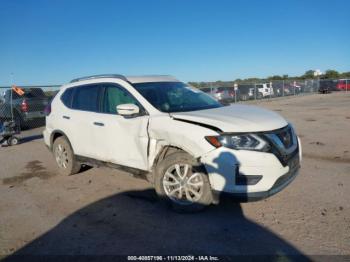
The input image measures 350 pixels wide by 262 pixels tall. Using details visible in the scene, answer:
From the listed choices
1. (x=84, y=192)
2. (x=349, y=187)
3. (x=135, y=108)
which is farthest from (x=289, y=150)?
(x=84, y=192)

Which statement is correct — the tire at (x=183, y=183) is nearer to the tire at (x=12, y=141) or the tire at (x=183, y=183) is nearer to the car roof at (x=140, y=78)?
the car roof at (x=140, y=78)

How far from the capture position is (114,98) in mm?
5316

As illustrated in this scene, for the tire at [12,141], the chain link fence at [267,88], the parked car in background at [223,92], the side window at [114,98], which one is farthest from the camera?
the chain link fence at [267,88]

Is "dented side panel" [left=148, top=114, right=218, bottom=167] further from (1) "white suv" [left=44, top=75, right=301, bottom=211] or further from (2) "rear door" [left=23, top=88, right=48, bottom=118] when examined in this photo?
(2) "rear door" [left=23, top=88, right=48, bottom=118]

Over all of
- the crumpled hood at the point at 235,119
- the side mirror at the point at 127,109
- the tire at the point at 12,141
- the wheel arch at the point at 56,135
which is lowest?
the tire at the point at 12,141

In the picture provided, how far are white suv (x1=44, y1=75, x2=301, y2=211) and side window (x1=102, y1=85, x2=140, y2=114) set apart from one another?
0.05 ft

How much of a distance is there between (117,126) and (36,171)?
117 inches

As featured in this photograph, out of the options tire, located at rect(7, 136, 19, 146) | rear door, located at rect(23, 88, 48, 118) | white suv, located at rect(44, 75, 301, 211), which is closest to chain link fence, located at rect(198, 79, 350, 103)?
rear door, located at rect(23, 88, 48, 118)

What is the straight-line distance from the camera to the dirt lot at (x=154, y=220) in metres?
3.51

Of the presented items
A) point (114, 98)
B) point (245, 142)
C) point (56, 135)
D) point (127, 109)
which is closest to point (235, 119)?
point (245, 142)

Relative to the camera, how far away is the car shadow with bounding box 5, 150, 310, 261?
3.42m

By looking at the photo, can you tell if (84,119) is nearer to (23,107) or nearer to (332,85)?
(23,107)

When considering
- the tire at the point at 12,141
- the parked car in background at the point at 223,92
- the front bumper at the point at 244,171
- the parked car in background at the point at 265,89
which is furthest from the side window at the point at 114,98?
the parked car in background at the point at 265,89

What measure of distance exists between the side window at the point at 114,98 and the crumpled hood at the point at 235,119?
969 millimetres
